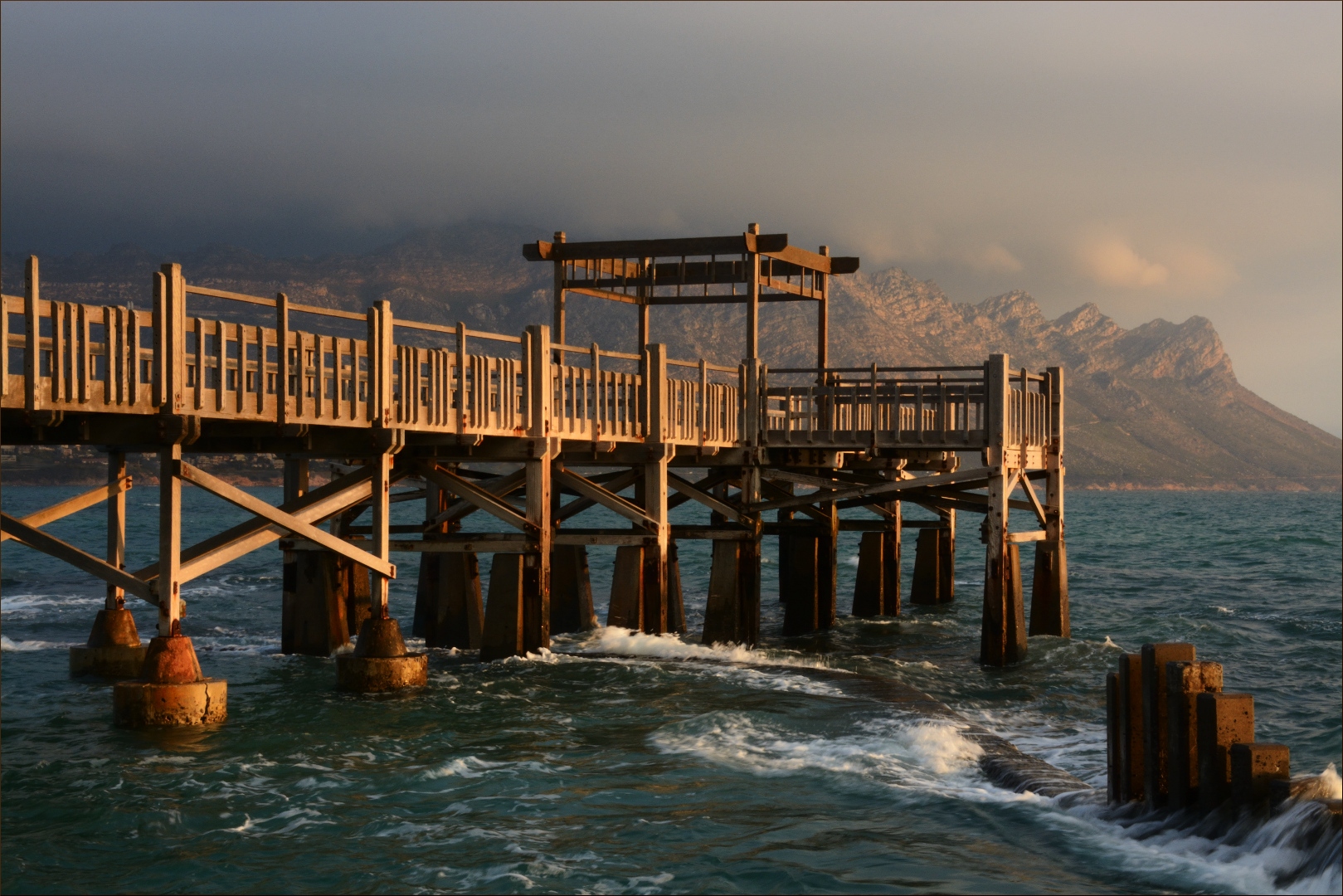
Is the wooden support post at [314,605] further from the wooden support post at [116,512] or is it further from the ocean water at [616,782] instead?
the wooden support post at [116,512]

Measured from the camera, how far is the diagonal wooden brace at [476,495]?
1942 cm

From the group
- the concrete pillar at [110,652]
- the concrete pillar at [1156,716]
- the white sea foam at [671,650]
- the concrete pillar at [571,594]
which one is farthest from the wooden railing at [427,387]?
the concrete pillar at [1156,716]

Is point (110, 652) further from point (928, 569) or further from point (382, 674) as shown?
point (928, 569)

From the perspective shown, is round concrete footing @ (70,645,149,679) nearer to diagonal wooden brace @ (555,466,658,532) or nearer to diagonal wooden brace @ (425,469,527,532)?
diagonal wooden brace @ (425,469,527,532)

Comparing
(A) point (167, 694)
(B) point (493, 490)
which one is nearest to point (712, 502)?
(B) point (493, 490)

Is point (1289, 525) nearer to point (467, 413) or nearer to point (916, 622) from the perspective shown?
point (916, 622)

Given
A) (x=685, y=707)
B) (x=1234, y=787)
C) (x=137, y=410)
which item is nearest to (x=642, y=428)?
(x=685, y=707)

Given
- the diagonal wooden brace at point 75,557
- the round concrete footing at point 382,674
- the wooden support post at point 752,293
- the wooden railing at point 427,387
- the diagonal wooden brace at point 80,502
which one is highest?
the wooden support post at point 752,293

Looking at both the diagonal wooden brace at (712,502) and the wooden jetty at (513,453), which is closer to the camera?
the wooden jetty at (513,453)

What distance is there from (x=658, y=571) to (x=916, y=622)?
10.5m

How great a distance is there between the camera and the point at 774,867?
35.2ft

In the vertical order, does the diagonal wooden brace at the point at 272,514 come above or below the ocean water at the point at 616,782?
above

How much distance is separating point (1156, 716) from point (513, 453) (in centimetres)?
1088

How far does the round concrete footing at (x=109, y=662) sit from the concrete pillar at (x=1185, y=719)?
49.4ft
